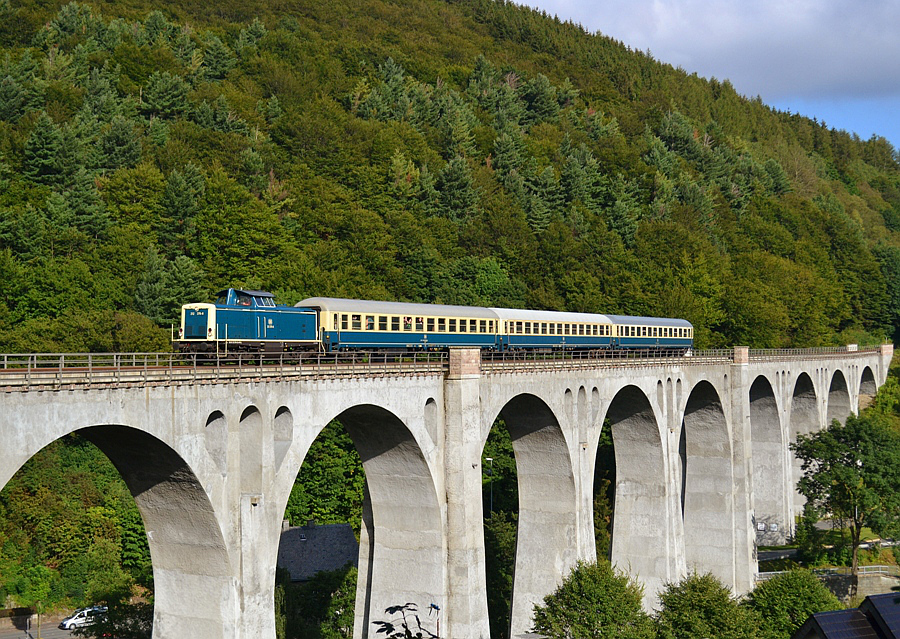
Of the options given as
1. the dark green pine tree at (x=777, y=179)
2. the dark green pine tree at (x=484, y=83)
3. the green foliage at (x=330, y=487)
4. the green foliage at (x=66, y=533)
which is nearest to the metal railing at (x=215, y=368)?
the green foliage at (x=330, y=487)

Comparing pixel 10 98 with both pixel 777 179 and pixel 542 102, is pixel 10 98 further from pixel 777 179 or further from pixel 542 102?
pixel 777 179

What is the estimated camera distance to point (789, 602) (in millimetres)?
56562

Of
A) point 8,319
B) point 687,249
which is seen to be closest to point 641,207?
point 687,249

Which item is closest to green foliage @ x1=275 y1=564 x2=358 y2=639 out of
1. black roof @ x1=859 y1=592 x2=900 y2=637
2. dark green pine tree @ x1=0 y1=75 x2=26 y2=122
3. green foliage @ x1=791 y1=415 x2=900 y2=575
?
black roof @ x1=859 y1=592 x2=900 y2=637

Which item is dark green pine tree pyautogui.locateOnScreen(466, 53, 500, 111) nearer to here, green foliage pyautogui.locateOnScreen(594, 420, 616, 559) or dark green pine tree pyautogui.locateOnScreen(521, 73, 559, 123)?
dark green pine tree pyautogui.locateOnScreen(521, 73, 559, 123)

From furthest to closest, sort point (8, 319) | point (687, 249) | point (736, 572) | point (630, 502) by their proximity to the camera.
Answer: point (687, 249) → point (8, 319) → point (736, 572) → point (630, 502)

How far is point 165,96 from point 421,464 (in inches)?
3174

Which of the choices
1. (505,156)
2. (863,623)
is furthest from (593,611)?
(505,156)

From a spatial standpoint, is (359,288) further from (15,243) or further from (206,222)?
(15,243)

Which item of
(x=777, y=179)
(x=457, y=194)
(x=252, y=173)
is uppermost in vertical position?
(x=777, y=179)

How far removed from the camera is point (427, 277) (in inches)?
4240

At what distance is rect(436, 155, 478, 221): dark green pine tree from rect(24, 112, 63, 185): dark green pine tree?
46.9 metres

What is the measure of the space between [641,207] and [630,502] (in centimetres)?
8159

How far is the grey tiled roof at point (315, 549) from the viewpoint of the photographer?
225ft
